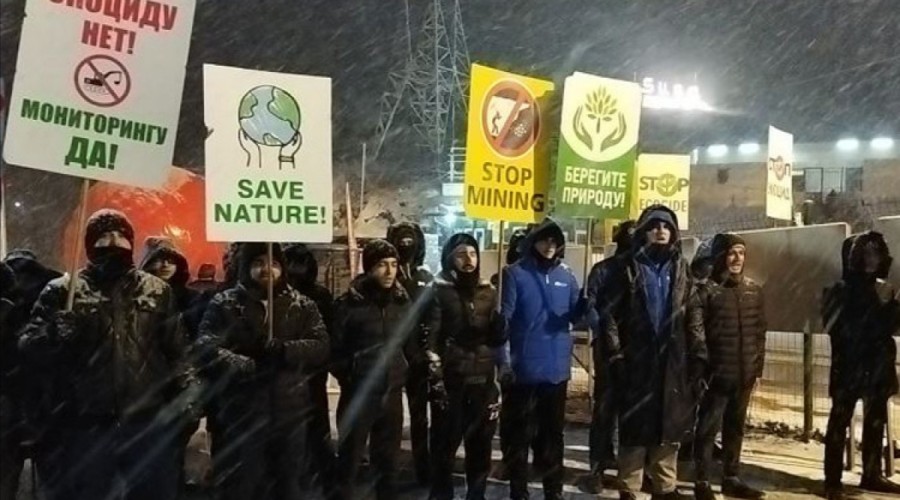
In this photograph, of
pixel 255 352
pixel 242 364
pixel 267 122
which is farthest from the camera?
pixel 267 122

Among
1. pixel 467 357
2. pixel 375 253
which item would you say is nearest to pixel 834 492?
pixel 467 357

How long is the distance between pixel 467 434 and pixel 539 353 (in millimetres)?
713

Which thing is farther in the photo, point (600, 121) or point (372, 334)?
point (600, 121)

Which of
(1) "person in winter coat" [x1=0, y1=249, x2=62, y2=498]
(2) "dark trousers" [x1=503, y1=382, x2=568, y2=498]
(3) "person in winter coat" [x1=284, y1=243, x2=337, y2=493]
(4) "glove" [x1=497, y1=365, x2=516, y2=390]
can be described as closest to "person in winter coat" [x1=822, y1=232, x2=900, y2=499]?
(2) "dark trousers" [x1=503, y1=382, x2=568, y2=498]

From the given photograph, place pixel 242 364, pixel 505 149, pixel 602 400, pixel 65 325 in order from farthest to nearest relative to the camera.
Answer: pixel 602 400 → pixel 505 149 → pixel 242 364 → pixel 65 325

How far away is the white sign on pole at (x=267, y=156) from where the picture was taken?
591 cm

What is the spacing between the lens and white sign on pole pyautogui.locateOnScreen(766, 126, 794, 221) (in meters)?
10.6

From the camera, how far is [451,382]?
6.75m

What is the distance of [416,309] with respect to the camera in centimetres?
674

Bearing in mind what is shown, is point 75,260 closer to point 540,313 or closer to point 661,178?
point 540,313

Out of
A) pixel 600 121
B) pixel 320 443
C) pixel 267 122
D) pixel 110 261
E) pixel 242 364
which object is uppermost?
pixel 600 121

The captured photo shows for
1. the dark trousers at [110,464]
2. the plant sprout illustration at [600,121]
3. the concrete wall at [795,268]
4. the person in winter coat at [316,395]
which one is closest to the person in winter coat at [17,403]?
the dark trousers at [110,464]

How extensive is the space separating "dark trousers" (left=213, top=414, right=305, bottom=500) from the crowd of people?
0.04ft

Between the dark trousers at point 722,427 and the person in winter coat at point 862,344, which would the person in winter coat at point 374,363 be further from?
the person in winter coat at point 862,344
